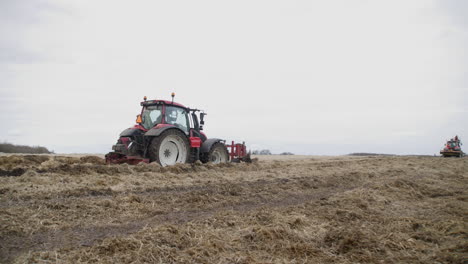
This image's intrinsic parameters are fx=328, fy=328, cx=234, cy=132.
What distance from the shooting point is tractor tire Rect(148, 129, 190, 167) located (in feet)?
35.2

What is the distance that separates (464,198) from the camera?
24.0 ft

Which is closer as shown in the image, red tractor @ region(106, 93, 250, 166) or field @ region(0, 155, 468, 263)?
field @ region(0, 155, 468, 263)

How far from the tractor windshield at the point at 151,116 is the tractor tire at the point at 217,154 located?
2332 mm

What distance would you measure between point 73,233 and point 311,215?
3422mm

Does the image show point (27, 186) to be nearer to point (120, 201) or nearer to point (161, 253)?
point (120, 201)

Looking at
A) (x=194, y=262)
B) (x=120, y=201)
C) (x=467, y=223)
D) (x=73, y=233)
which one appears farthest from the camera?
(x=120, y=201)

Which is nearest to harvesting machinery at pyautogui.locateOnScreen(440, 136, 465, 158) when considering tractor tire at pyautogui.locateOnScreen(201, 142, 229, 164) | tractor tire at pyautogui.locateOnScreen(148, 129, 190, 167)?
tractor tire at pyautogui.locateOnScreen(201, 142, 229, 164)

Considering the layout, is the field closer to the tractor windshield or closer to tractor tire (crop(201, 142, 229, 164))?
the tractor windshield

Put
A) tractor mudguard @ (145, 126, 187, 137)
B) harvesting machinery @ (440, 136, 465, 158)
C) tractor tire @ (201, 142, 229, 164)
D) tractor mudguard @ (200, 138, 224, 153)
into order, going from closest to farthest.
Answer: tractor mudguard @ (145, 126, 187, 137) < tractor mudguard @ (200, 138, 224, 153) < tractor tire @ (201, 142, 229, 164) < harvesting machinery @ (440, 136, 465, 158)

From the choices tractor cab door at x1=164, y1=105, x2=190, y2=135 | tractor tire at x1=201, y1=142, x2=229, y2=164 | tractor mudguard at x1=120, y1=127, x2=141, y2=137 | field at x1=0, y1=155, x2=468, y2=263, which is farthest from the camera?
tractor tire at x1=201, y1=142, x2=229, y2=164

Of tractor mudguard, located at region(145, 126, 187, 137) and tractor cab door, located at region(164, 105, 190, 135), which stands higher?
tractor cab door, located at region(164, 105, 190, 135)

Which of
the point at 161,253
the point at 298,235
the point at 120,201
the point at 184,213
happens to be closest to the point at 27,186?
the point at 120,201

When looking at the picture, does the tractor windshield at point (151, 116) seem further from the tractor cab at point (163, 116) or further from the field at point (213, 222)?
the field at point (213, 222)

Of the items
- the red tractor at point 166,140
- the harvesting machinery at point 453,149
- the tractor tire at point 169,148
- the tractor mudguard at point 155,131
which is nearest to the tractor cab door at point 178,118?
the red tractor at point 166,140
